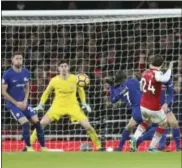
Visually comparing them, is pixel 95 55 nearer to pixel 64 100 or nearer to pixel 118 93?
pixel 64 100

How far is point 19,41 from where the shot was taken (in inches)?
672

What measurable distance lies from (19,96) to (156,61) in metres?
2.58

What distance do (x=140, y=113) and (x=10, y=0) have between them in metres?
5.42

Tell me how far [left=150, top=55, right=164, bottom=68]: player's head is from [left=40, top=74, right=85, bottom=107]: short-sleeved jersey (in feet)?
7.67

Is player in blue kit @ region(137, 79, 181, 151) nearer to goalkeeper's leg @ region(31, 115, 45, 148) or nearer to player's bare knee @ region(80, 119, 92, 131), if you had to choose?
player's bare knee @ region(80, 119, 92, 131)

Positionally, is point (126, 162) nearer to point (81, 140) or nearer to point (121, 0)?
point (81, 140)

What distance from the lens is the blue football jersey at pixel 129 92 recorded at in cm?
1472

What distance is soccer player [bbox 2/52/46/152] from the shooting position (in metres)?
14.2

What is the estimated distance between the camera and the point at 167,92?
13930mm

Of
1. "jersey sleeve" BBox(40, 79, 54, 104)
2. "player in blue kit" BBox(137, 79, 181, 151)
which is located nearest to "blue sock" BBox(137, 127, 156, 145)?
"player in blue kit" BBox(137, 79, 181, 151)

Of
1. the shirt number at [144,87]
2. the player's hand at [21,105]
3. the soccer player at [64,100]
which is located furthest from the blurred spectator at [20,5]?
the shirt number at [144,87]

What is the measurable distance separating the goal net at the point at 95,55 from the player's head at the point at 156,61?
2993 millimetres

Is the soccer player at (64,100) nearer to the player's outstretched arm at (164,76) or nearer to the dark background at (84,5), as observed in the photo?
the player's outstretched arm at (164,76)

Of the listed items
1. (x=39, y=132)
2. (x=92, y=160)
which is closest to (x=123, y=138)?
(x=39, y=132)
